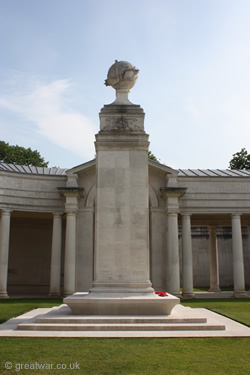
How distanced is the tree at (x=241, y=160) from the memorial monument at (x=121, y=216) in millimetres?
66110

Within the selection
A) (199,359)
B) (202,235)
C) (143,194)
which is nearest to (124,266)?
(143,194)

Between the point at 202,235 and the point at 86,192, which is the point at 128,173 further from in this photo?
the point at 202,235

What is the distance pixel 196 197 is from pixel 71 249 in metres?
13.9

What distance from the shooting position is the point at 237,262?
39.9 meters

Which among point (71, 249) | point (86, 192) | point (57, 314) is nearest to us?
point (57, 314)

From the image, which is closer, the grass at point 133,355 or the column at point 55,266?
the grass at point 133,355

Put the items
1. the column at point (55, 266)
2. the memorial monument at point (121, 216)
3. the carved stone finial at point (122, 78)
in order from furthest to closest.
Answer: the column at point (55, 266)
the carved stone finial at point (122, 78)
the memorial monument at point (121, 216)

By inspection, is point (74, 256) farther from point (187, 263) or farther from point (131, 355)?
point (131, 355)

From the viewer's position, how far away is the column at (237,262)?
1547 inches

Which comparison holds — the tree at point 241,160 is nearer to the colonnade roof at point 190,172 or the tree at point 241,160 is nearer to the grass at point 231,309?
the colonnade roof at point 190,172

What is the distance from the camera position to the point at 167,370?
1038 cm

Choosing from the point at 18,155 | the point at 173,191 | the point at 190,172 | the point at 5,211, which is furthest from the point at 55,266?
the point at 18,155

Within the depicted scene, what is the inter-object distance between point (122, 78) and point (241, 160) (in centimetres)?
6686

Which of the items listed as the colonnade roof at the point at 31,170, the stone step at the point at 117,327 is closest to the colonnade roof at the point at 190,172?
the colonnade roof at the point at 31,170
